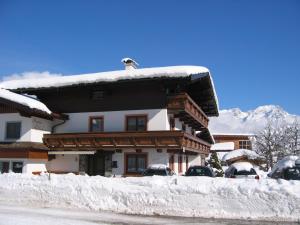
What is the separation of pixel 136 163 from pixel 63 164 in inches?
233

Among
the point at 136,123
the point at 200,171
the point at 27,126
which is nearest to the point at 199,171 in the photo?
the point at 200,171

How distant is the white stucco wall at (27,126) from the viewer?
26.3 meters

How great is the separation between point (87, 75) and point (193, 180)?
1709cm

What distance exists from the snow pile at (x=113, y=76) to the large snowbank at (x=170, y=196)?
1127 centimetres

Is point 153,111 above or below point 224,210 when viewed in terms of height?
above

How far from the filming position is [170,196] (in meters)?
13.5

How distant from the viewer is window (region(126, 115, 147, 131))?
26403 mm

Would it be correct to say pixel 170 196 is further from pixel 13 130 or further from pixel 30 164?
pixel 13 130

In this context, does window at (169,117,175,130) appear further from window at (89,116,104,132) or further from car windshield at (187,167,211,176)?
car windshield at (187,167,211,176)

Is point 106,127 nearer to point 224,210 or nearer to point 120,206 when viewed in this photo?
point 120,206

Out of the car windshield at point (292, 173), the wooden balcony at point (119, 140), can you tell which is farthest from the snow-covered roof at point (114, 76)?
the car windshield at point (292, 173)

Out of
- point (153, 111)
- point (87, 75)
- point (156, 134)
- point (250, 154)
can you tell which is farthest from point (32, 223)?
point (250, 154)

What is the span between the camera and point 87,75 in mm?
29094

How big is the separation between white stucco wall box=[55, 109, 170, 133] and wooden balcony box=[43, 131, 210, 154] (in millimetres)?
1258
